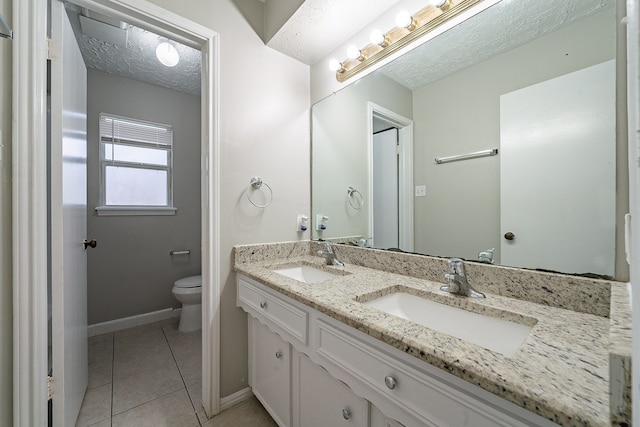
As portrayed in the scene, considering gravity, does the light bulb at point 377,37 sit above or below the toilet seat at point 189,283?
above

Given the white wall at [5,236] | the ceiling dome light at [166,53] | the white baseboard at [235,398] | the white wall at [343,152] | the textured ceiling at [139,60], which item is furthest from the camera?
the textured ceiling at [139,60]

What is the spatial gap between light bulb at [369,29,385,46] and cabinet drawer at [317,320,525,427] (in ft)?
4.43

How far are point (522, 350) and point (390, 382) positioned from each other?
0.31 m

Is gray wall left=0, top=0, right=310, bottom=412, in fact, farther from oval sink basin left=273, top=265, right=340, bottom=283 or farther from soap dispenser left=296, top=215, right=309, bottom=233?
oval sink basin left=273, top=265, right=340, bottom=283

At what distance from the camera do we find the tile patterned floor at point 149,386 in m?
1.35

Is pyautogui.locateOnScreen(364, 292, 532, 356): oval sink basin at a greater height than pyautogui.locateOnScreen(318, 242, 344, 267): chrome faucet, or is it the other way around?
pyautogui.locateOnScreen(318, 242, 344, 267): chrome faucet

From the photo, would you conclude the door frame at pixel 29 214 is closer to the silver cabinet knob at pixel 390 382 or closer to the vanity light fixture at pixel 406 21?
the silver cabinet knob at pixel 390 382

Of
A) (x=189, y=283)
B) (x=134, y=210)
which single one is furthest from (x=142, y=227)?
(x=189, y=283)

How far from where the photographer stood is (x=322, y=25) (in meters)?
1.43

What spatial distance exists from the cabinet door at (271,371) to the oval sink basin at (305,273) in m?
0.31

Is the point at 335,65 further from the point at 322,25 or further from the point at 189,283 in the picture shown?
the point at 189,283

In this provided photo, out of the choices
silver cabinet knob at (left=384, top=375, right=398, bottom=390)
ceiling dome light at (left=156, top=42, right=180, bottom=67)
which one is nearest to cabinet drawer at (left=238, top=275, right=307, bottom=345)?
silver cabinet knob at (left=384, top=375, right=398, bottom=390)

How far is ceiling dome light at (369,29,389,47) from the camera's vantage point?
130 centimetres

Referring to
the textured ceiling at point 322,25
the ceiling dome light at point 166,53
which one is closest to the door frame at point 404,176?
the textured ceiling at point 322,25
